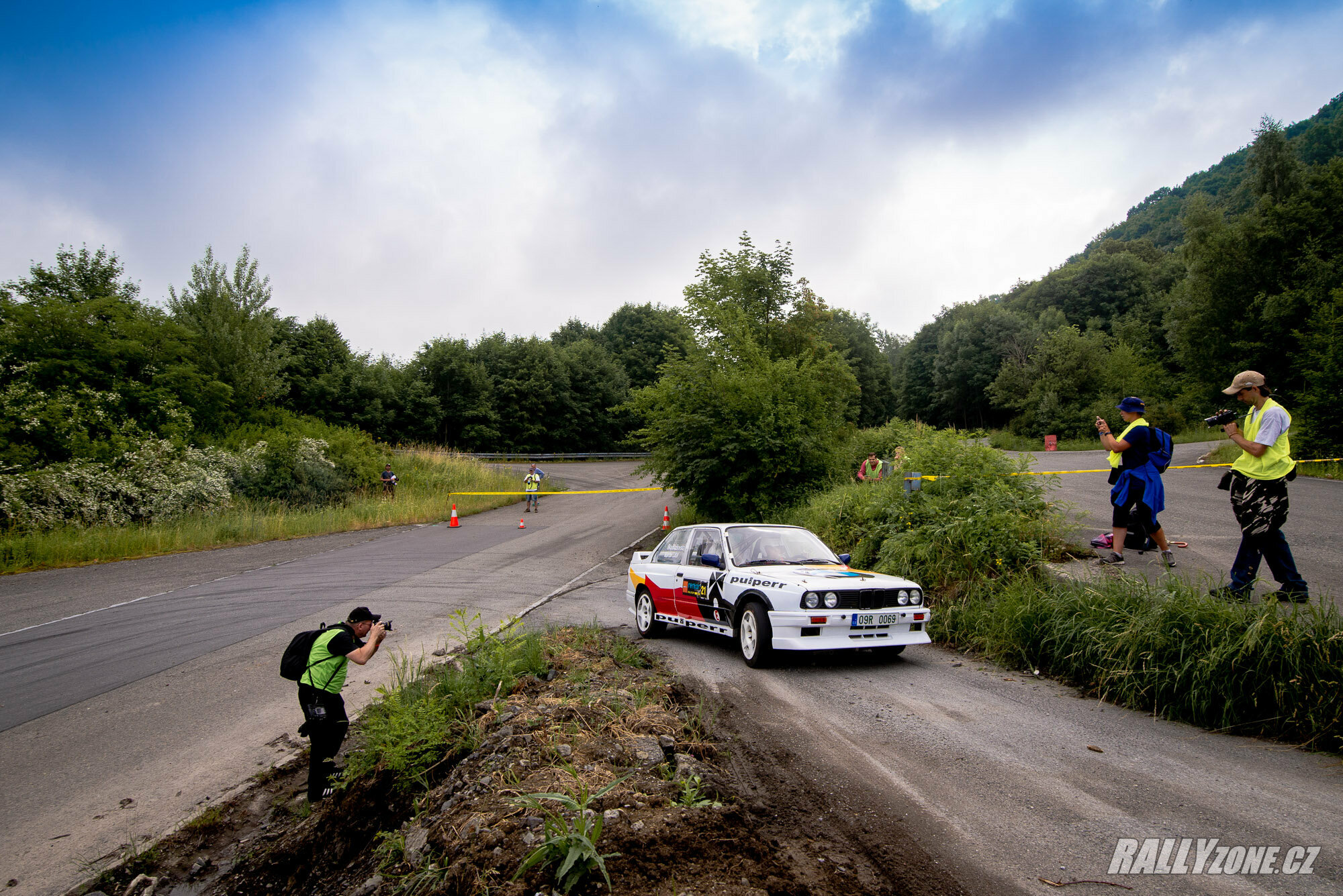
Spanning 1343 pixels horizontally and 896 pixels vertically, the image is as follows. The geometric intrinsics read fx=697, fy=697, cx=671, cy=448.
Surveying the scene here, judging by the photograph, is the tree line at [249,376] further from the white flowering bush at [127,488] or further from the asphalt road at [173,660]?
the asphalt road at [173,660]

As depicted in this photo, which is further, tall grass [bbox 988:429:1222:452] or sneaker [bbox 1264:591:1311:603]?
tall grass [bbox 988:429:1222:452]

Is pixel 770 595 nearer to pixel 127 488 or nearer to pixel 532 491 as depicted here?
pixel 127 488

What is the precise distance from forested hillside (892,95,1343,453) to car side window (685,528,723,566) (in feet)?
60.4

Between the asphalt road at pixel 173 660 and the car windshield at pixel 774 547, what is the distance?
164 inches

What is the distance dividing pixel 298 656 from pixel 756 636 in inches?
167

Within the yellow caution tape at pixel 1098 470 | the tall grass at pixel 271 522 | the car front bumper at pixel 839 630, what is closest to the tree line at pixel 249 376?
the tall grass at pixel 271 522

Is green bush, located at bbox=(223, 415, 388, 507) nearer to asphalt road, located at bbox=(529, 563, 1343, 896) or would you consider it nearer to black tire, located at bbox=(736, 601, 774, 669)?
black tire, located at bbox=(736, 601, 774, 669)

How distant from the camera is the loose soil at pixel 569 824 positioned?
10.5 ft

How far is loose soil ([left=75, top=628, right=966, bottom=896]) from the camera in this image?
3.21 meters

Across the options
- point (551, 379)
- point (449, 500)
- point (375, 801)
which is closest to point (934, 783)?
point (375, 801)

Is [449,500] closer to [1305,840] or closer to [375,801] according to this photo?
[375,801]

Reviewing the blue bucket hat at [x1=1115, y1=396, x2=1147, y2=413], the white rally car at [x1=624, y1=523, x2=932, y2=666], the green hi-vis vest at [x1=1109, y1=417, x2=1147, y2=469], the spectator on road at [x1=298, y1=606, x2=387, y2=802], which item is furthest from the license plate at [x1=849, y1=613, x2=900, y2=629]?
the spectator on road at [x1=298, y1=606, x2=387, y2=802]

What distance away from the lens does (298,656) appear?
5555 mm

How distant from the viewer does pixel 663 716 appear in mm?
5285
